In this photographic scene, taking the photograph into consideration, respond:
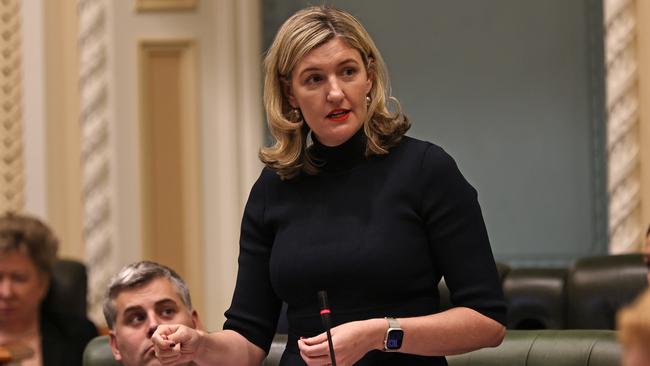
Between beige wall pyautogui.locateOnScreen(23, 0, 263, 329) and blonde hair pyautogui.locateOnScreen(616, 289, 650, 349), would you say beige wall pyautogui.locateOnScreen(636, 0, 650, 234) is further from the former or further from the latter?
blonde hair pyautogui.locateOnScreen(616, 289, 650, 349)

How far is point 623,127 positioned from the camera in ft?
16.2

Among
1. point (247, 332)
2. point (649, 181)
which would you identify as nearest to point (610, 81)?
point (649, 181)

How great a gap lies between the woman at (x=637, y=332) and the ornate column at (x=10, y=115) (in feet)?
15.4

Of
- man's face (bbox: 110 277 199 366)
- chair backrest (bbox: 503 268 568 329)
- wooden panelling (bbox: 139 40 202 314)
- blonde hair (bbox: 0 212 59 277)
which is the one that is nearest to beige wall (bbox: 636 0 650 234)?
chair backrest (bbox: 503 268 568 329)

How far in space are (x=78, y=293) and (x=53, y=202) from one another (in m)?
1.62

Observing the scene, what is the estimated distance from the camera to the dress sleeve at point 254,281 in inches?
84.4

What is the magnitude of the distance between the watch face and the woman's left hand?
0.01m

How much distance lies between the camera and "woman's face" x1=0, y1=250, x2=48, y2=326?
3.83 meters

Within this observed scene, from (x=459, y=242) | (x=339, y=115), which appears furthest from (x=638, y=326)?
(x=339, y=115)

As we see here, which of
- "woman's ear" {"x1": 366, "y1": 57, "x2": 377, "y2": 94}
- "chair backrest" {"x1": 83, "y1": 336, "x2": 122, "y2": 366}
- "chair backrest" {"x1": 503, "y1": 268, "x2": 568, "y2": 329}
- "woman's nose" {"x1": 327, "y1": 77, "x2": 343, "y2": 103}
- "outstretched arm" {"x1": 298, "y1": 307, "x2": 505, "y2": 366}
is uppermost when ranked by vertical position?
"woman's ear" {"x1": 366, "y1": 57, "x2": 377, "y2": 94}

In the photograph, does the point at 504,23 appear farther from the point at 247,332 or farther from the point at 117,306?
the point at 247,332

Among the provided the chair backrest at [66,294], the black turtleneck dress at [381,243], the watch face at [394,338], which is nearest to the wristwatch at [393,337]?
the watch face at [394,338]

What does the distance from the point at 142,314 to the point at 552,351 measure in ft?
3.07

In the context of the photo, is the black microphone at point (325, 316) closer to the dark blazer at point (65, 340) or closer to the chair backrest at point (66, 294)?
the dark blazer at point (65, 340)
